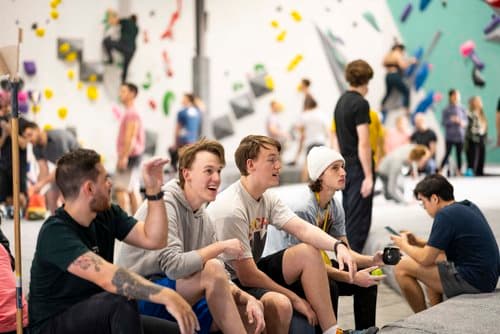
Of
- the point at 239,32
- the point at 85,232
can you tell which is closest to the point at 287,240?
the point at 85,232

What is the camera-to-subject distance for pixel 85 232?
276cm

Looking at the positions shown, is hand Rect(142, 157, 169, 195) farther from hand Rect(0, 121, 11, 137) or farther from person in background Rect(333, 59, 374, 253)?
hand Rect(0, 121, 11, 137)

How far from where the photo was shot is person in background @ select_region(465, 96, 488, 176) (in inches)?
471

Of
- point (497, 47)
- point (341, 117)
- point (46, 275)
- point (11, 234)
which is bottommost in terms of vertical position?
point (11, 234)

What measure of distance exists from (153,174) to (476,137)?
32.5 feet

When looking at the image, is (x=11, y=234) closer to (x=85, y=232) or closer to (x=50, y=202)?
(x=50, y=202)

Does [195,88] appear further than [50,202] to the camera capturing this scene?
Yes

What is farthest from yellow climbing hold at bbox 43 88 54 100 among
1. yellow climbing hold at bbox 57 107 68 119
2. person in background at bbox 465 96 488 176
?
person in background at bbox 465 96 488 176

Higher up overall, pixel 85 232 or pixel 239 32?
pixel 239 32

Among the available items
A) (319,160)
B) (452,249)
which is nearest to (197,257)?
(319,160)

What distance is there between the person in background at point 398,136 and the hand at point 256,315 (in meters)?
9.62

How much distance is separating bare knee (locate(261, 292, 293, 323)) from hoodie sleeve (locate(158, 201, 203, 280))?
0.40 metres

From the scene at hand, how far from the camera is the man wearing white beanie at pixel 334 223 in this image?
3.71 m

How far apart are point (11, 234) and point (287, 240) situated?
3813mm
